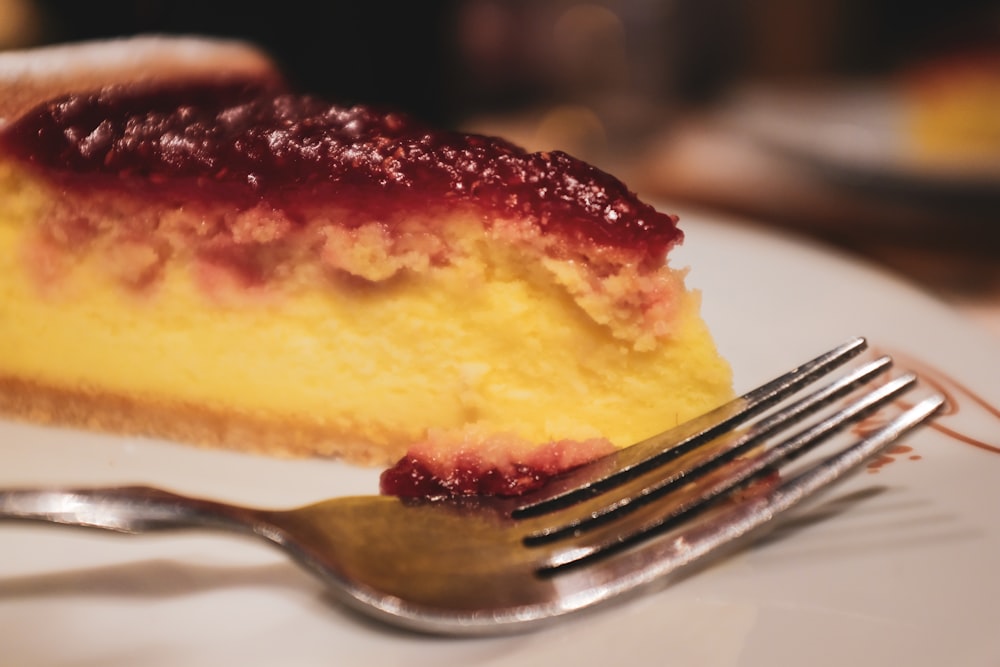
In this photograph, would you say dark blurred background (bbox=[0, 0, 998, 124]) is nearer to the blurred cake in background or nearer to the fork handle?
the blurred cake in background

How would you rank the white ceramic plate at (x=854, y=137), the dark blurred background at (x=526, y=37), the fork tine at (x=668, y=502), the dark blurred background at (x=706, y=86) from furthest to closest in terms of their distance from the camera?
the dark blurred background at (x=526, y=37) < the dark blurred background at (x=706, y=86) < the white ceramic plate at (x=854, y=137) < the fork tine at (x=668, y=502)

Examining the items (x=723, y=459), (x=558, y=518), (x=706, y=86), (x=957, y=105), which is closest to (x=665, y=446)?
(x=723, y=459)

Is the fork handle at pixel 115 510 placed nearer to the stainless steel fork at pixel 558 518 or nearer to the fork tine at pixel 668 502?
the stainless steel fork at pixel 558 518

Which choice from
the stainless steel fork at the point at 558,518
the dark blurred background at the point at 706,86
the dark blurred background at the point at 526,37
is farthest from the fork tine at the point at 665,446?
the dark blurred background at the point at 526,37

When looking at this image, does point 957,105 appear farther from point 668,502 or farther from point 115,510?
point 115,510

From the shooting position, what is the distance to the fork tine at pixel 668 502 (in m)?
0.98

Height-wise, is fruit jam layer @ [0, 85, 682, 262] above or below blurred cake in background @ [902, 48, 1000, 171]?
below

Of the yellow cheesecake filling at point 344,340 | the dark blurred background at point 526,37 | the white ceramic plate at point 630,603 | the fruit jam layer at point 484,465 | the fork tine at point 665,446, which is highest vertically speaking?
the dark blurred background at point 526,37

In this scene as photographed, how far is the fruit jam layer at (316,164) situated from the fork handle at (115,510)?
0.57 m

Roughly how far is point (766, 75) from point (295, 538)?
19.0 feet

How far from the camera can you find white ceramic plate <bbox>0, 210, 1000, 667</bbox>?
0.86 metres

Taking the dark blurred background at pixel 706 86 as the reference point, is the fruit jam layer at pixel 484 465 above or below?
below

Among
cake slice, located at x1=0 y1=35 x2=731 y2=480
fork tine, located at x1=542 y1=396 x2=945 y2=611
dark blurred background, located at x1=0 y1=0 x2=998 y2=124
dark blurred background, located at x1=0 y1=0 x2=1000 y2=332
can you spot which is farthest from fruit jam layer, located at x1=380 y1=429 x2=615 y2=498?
dark blurred background, located at x1=0 y1=0 x2=998 y2=124

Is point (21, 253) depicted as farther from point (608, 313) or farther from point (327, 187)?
point (608, 313)
